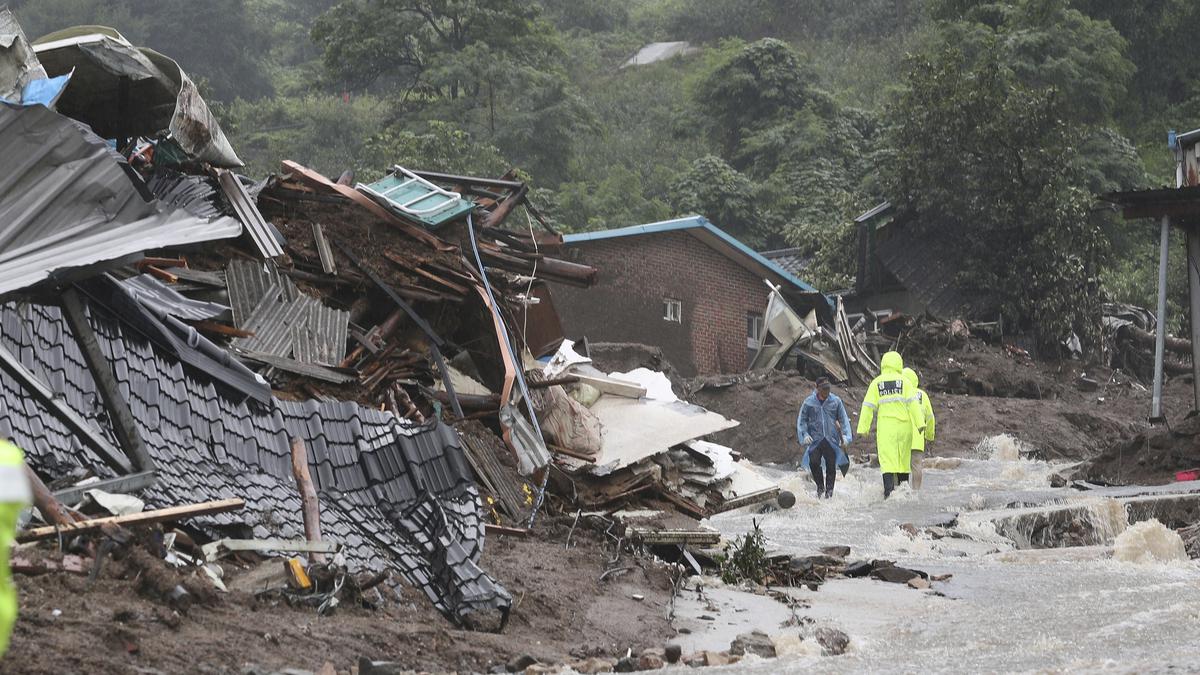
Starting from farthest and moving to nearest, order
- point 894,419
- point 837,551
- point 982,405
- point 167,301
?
point 982,405
point 894,419
point 837,551
point 167,301

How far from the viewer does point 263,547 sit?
796 cm

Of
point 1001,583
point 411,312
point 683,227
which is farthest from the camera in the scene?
point 683,227

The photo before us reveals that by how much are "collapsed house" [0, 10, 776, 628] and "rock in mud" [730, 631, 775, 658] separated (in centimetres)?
136

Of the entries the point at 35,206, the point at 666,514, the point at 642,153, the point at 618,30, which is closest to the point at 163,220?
the point at 35,206

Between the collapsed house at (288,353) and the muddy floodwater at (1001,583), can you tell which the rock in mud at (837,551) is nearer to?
the muddy floodwater at (1001,583)

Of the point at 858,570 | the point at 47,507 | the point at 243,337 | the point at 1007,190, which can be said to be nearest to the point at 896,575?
the point at 858,570

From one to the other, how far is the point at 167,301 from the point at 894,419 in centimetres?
848

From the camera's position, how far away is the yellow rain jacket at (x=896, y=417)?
15.8m

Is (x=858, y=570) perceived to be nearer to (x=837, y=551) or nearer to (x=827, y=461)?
(x=837, y=551)

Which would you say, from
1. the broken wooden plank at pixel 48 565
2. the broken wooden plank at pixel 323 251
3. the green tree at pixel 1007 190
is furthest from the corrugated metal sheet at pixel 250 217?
the green tree at pixel 1007 190

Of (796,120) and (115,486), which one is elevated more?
(115,486)

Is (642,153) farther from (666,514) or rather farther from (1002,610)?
(1002,610)

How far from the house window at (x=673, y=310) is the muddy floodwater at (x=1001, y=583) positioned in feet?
45.2

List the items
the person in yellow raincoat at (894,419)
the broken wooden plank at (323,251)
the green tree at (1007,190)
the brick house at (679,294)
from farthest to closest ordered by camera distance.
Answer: the green tree at (1007,190) → the brick house at (679,294) → the person in yellow raincoat at (894,419) → the broken wooden plank at (323,251)
